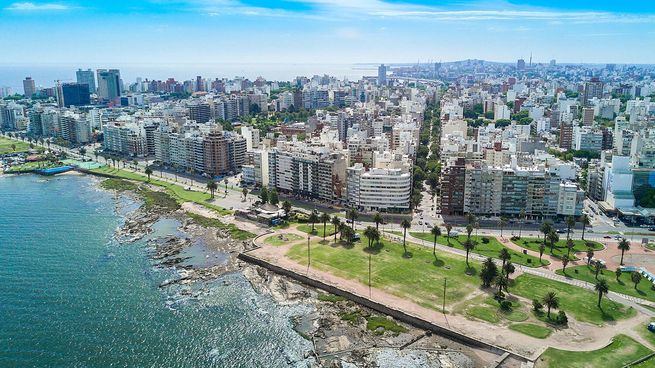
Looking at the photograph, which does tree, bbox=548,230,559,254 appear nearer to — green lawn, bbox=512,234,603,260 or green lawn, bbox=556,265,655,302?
green lawn, bbox=512,234,603,260

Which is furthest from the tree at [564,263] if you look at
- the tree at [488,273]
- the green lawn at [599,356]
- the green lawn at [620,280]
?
the green lawn at [599,356]

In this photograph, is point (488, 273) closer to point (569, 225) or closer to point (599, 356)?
point (599, 356)

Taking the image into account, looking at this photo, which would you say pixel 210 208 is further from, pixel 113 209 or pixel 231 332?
pixel 231 332

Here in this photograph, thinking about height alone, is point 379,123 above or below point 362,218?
above

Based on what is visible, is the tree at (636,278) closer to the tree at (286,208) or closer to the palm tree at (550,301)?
the palm tree at (550,301)

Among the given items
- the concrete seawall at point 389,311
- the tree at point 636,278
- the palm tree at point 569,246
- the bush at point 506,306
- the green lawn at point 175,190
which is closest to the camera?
the concrete seawall at point 389,311

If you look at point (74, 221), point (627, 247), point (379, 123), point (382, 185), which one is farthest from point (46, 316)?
point (379, 123)
